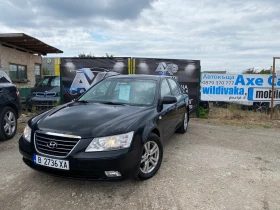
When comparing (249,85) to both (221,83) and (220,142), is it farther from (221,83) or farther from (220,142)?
A: (220,142)

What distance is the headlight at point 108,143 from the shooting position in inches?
111

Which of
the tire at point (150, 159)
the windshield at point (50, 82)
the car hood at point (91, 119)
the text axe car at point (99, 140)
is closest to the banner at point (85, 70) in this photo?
the windshield at point (50, 82)

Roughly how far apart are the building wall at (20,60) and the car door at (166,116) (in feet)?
36.4

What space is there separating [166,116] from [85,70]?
5.02m

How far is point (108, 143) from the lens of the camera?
2.86m

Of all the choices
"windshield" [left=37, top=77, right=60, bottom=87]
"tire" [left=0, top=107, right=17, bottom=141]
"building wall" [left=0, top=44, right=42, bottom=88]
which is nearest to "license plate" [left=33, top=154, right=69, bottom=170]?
"tire" [left=0, top=107, right=17, bottom=141]

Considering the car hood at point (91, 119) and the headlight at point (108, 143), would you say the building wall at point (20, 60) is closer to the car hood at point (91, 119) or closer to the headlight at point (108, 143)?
the car hood at point (91, 119)

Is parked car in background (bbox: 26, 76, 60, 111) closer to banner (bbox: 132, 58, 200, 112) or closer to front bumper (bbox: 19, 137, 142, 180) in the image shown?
banner (bbox: 132, 58, 200, 112)

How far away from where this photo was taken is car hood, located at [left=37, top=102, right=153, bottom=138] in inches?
116

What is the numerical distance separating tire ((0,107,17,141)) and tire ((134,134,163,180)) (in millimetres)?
3617

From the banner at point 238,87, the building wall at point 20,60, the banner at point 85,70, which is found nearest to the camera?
the banner at point 85,70

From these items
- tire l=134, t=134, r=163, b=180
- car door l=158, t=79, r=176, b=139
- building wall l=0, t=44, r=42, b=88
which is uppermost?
building wall l=0, t=44, r=42, b=88

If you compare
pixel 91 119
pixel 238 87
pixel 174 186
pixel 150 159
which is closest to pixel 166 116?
pixel 150 159

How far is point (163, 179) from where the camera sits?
353cm
